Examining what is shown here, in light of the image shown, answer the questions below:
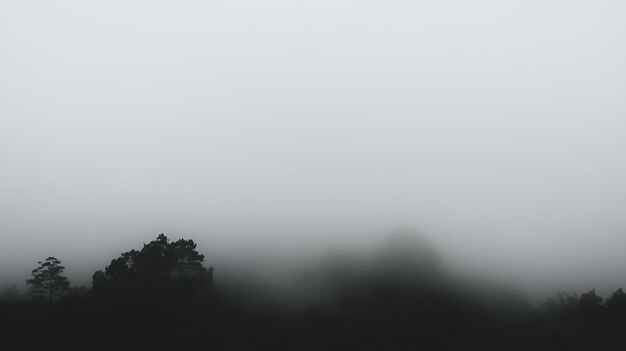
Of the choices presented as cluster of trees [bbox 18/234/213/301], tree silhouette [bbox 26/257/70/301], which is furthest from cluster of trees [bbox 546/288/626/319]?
tree silhouette [bbox 26/257/70/301]

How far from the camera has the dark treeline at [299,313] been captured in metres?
50.0

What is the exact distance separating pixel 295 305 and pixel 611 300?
1871 inches

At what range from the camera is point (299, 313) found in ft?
201

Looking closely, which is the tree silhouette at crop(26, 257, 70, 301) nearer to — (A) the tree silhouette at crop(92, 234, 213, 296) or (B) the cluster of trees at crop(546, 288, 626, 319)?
(A) the tree silhouette at crop(92, 234, 213, 296)

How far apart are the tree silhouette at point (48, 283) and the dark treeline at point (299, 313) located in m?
0.15

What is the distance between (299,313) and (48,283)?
3818 cm

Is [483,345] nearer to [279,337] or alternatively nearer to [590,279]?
[279,337]

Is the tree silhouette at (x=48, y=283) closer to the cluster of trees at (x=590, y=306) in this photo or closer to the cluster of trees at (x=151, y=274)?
the cluster of trees at (x=151, y=274)

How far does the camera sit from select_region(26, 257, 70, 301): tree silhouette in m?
66.8

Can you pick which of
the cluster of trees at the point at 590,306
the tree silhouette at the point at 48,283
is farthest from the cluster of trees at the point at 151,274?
the cluster of trees at the point at 590,306

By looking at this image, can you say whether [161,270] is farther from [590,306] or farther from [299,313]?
[590,306]

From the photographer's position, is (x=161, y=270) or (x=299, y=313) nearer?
(x=299, y=313)

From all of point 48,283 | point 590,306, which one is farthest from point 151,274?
point 590,306

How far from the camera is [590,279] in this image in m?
89.4
